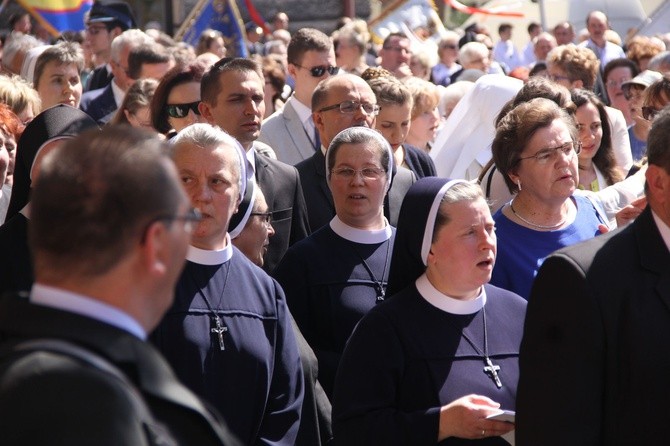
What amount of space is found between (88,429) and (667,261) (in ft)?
6.17

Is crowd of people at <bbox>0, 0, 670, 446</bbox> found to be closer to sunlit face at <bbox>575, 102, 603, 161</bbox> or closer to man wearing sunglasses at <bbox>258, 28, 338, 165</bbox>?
sunlit face at <bbox>575, 102, 603, 161</bbox>

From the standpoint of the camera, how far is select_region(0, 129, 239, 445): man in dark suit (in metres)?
2.03

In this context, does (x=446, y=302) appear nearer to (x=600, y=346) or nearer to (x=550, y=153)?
(x=600, y=346)

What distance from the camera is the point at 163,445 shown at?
2061mm

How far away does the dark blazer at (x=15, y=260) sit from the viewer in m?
4.12

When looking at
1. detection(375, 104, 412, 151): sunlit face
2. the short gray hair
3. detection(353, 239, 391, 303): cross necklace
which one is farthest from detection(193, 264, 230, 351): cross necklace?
detection(375, 104, 412, 151): sunlit face

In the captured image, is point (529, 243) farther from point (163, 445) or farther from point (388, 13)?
point (388, 13)

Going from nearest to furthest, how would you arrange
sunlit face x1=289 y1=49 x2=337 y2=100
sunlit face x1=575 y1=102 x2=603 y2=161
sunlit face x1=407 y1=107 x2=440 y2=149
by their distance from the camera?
1. sunlit face x1=575 y1=102 x2=603 y2=161
2. sunlit face x1=407 y1=107 x2=440 y2=149
3. sunlit face x1=289 y1=49 x2=337 y2=100

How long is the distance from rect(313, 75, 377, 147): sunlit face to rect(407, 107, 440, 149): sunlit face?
159 cm

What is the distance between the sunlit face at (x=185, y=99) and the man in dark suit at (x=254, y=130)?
0.19m

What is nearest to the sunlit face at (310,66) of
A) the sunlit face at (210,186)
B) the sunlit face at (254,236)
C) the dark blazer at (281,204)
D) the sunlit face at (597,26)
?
the dark blazer at (281,204)

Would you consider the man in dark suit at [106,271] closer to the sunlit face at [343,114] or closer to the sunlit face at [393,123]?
the sunlit face at [343,114]

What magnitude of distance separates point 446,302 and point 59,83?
15.5 ft

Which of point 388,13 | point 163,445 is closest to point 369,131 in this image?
point 163,445
